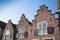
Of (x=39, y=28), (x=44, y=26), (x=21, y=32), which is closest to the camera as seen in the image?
(x=44, y=26)

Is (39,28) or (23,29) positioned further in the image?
(23,29)

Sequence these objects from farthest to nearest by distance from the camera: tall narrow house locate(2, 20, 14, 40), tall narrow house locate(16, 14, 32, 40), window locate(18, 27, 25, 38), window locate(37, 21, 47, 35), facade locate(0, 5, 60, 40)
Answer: tall narrow house locate(2, 20, 14, 40), window locate(18, 27, 25, 38), tall narrow house locate(16, 14, 32, 40), window locate(37, 21, 47, 35), facade locate(0, 5, 60, 40)

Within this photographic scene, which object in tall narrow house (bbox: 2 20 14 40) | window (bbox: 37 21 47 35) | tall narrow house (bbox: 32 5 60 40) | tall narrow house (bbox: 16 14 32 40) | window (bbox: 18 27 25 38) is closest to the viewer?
tall narrow house (bbox: 32 5 60 40)

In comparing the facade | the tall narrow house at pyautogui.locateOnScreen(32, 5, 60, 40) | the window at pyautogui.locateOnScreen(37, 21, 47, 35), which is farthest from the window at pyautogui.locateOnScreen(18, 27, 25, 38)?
the window at pyautogui.locateOnScreen(37, 21, 47, 35)

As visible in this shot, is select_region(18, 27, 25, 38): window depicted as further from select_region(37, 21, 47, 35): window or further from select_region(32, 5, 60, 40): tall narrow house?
select_region(37, 21, 47, 35): window

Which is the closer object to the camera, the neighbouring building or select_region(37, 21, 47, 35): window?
the neighbouring building

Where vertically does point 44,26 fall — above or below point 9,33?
above

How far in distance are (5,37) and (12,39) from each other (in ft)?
9.76

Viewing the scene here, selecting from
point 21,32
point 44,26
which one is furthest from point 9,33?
point 44,26

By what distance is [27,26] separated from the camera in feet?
85.6

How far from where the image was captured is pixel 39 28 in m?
23.6

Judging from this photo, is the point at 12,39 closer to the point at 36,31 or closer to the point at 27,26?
the point at 27,26

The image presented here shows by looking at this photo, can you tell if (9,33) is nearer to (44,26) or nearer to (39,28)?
(39,28)

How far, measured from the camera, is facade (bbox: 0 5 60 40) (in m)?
21.6
